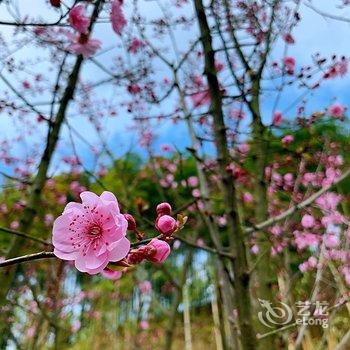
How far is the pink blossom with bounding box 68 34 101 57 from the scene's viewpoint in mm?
2012

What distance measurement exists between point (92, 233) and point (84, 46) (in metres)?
1.34

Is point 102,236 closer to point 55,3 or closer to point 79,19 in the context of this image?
point 55,3

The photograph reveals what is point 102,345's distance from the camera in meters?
5.42

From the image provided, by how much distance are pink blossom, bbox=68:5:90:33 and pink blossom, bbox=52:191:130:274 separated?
1.00 m

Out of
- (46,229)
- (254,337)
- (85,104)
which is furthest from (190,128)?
(46,229)

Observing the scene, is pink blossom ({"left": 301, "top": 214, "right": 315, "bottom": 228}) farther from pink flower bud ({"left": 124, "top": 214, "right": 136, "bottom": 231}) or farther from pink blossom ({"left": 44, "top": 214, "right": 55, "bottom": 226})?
pink flower bud ({"left": 124, "top": 214, "right": 136, "bottom": 231})

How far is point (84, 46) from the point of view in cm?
202

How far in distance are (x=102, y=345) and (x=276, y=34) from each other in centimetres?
423

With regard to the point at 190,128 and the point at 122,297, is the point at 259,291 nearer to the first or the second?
the point at 190,128

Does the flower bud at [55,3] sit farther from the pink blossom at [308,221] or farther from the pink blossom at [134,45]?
the pink blossom at [308,221]

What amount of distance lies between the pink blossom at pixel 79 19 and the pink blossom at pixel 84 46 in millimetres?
147

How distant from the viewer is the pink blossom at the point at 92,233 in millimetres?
771

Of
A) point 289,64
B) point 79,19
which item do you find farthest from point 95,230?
point 289,64

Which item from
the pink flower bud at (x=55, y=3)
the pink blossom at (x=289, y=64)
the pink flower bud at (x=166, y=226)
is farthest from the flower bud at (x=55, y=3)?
the pink blossom at (x=289, y=64)
